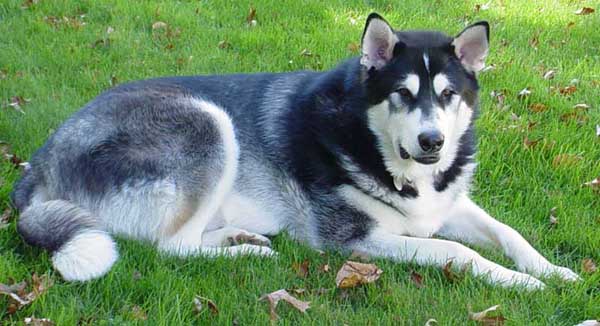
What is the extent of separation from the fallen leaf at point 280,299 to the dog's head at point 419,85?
105cm

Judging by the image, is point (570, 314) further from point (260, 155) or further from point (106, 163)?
→ point (106, 163)

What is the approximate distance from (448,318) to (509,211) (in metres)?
1.58

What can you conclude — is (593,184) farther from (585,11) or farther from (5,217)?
(585,11)

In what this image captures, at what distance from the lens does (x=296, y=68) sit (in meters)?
6.38

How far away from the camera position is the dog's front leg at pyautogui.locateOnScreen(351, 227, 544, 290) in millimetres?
3350

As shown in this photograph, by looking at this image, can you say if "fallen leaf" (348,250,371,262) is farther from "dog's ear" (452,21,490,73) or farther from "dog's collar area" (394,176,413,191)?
"dog's ear" (452,21,490,73)

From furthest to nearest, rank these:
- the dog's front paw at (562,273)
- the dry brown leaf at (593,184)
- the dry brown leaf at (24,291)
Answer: the dry brown leaf at (593,184), the dog's front paw at (562,273), the dry brown leaf at (24,291)

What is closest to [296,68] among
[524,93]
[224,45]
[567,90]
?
[224,45]

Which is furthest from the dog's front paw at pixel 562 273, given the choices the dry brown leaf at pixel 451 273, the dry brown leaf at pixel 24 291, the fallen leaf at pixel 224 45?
the fallen leaf at pixel 224 45

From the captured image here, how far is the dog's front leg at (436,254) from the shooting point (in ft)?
11.0

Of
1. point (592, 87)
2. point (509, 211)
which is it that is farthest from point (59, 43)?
point (592, 87)

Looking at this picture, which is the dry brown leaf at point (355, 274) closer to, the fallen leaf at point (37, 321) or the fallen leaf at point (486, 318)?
the fallen leaf at point (486, 318)

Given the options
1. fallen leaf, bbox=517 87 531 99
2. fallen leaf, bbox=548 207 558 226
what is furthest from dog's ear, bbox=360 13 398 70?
fallen leaf, bbox=517 87 531 99

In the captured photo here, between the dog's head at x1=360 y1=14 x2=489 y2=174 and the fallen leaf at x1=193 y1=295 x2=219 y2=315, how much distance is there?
1.34 metres
